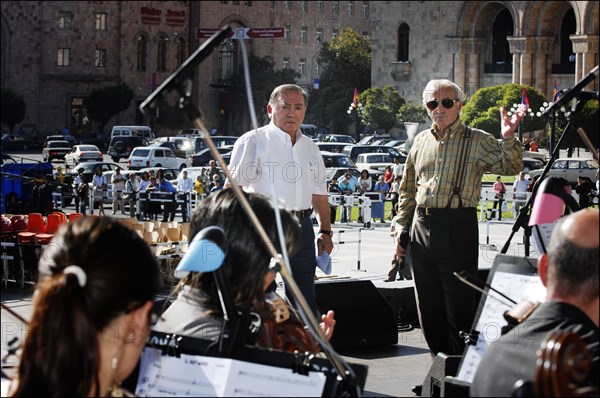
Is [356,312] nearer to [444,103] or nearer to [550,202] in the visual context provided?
[444,103]

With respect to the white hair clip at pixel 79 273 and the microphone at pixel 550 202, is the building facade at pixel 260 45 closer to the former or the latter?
the microphone at pixel 550 202

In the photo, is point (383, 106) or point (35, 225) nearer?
point (35, 225)

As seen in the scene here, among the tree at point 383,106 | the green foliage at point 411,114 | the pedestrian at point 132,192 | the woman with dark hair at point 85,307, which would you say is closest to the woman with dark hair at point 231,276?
the woman with dark hair at point 85,307

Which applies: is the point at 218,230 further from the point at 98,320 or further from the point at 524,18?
the point at 524,18

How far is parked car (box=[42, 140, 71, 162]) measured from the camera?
176 feet

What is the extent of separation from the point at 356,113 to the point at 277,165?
54.6 metres

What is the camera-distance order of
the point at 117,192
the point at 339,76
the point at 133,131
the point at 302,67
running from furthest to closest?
1. the point at 302,67
2. the point at 339,76
3. the point at 133,131
4. the point at 117,192

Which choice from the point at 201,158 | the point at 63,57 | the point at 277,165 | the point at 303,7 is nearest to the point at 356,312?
the point at 277,165

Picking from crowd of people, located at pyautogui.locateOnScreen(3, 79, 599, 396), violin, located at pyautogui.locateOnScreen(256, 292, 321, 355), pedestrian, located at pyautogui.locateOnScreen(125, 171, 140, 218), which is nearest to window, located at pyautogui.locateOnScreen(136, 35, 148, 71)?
pedestrian, located at pyautogui.locateOnScreen(125, 171, 140, 218)

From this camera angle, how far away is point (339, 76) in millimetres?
69812

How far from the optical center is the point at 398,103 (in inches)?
2255

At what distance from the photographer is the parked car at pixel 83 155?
162 ft

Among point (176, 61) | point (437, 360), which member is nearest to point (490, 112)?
point (176, 61)

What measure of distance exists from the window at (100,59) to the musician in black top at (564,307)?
2680 inches
